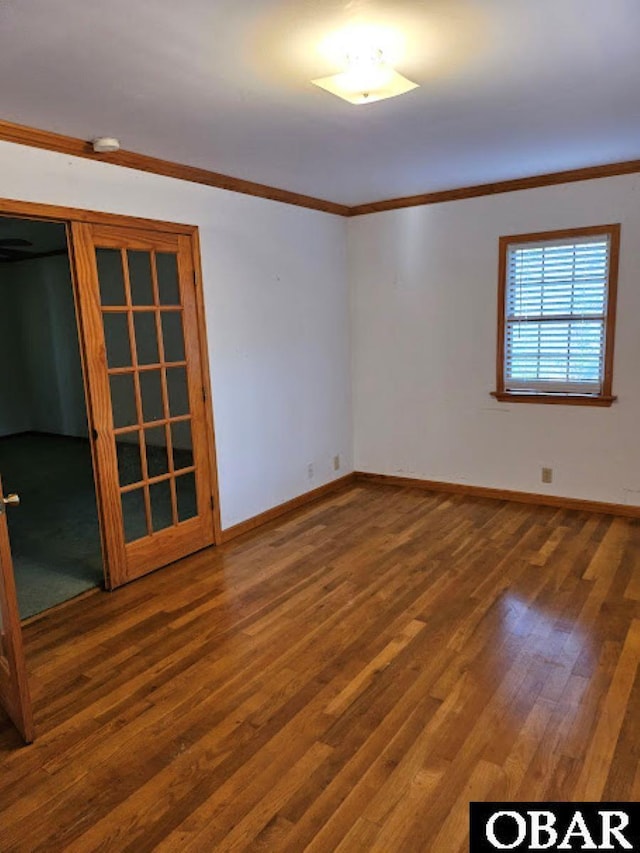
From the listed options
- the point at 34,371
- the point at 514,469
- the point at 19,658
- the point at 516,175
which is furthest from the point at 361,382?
the point at 34,371

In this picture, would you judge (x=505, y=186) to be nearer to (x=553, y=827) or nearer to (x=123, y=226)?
(x=123, y=226)

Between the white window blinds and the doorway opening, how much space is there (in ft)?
12.0

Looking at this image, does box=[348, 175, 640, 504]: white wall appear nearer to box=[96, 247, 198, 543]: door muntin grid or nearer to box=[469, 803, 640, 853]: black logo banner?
box=[96, 247, 198, 543]: door muntin grid

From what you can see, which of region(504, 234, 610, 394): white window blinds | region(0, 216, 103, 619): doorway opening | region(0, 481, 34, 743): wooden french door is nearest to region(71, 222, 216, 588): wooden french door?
region(0, 216, 103, 619): doorway opening

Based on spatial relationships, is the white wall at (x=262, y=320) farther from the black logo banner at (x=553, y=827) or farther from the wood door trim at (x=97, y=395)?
the black logo banner at (x=553, y=827)

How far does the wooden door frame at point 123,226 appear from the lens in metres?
2.95

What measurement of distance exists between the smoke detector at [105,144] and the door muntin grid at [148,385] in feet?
1.77

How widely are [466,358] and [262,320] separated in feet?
5.70

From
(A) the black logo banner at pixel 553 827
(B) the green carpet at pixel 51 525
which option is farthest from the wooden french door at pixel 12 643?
(A) the black logo banner at pixel 553 827

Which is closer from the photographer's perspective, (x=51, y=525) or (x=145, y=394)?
(x=145, y=394)

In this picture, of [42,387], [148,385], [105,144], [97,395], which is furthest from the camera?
[42,387]

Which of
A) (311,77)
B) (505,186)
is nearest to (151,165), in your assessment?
(311,77)

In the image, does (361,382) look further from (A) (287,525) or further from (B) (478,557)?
(B) (478,557)

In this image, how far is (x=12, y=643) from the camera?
6.93 ft
